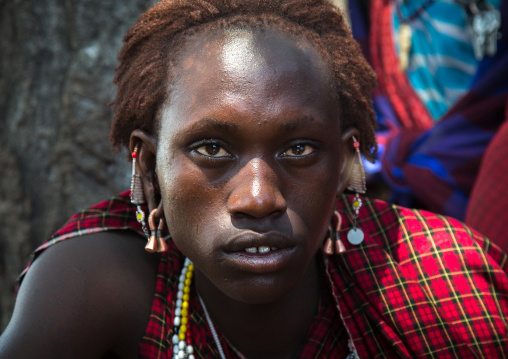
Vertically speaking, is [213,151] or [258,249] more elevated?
[213,151]

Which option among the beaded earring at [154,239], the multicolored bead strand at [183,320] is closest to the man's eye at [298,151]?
the beaded earring at [154,239]

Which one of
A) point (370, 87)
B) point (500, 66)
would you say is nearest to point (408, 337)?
point (370, 87)

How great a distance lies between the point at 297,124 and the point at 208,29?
0.33 m

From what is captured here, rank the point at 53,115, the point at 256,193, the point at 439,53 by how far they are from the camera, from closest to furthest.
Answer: the point at 256,193, the point at 53,115, the point at 439,53

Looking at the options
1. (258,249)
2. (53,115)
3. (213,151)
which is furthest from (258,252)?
(53,115)

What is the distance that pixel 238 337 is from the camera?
5.68 feet

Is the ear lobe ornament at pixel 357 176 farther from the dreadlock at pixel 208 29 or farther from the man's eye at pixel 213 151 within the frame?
the man's eye at pixel 213 151

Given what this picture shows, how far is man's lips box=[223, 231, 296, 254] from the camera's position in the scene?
1400mm

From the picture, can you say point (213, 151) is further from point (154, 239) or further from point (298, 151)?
point (154, 239)

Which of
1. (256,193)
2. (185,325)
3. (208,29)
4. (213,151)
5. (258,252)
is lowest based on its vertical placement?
(185,325)

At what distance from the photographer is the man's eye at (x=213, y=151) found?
4.81 ft

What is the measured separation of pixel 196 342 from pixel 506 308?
90cm

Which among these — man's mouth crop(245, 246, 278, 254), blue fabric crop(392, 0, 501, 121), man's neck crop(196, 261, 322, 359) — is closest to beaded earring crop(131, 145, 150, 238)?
man's neck crop(196, 261, 322, 359)

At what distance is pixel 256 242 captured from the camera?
1403 millimetres
